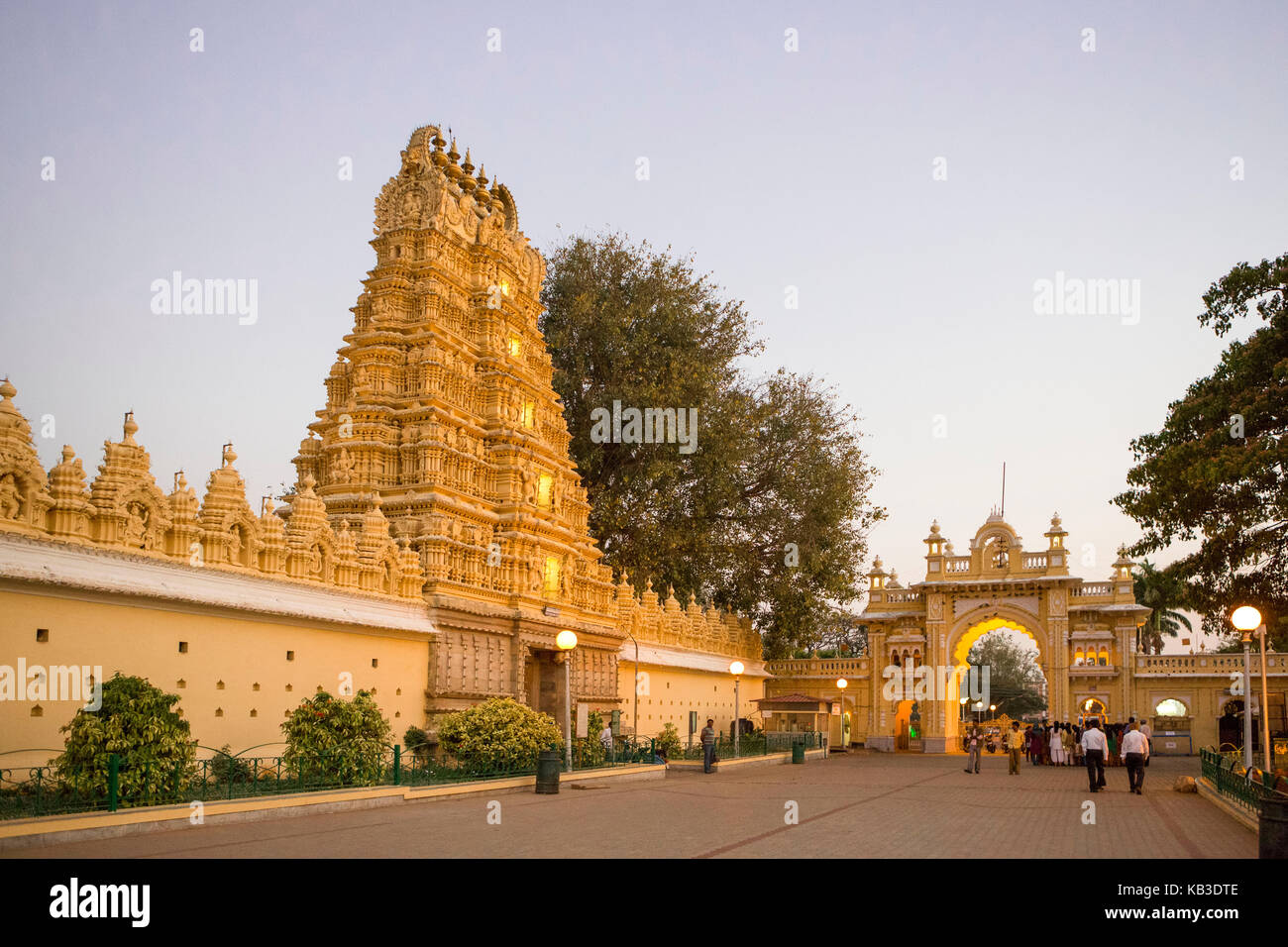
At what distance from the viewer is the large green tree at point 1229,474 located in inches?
863

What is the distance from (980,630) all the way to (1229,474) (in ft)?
95.7

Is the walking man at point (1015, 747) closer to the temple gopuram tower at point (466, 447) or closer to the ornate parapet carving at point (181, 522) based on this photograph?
the temple gopuram tower at point (466, 447)

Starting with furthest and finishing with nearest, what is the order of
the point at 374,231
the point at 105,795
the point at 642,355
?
the point at 642,355
the point at 374,231
the point at 105,795

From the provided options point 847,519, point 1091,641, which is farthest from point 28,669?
point 1091,641

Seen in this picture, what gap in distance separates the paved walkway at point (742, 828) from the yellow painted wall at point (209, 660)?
355 cm

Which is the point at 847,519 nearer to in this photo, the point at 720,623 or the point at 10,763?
the point at 720,623

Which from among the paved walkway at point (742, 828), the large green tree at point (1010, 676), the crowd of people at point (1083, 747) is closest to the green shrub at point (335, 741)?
the paved walkway at point (742, 828)

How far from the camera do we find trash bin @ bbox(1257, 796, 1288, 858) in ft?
34.6

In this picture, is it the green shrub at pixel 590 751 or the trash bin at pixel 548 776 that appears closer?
the trash bin at pixel 548 776

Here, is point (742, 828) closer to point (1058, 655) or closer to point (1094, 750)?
point (1094, 750)

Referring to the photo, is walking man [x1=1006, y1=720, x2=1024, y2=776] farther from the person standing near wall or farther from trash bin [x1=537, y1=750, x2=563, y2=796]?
trash bin [x1=537, y1=750, x2=563, y2=796]

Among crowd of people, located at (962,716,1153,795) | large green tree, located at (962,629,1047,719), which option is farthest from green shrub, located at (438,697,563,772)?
large green tree, located at (962,629,1047,719)
